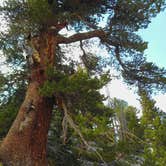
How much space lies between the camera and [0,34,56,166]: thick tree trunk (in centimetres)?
1055

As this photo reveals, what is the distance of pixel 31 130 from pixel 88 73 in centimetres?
298

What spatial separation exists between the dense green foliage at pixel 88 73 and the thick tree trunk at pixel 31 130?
54 centimetres

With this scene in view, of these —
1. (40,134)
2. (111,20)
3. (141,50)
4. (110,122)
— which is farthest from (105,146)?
(111,20)

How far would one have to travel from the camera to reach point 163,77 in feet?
48.4

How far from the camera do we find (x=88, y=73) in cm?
1291

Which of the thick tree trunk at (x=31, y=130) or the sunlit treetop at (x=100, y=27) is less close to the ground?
the sunlit treetop at (x=100, y=27)

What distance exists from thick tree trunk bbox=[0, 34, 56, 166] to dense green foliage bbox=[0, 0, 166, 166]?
1.78 feet

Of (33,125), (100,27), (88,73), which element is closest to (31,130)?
(33,125)

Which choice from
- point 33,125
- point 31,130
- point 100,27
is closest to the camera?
point 31,130

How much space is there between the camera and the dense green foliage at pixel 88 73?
37.8 feet

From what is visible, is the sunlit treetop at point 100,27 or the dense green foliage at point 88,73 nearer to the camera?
the dense green foliage at point 88,73

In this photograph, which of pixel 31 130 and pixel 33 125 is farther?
pixel 33 125

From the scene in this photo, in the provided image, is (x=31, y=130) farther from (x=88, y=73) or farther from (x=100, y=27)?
(x=100, y=27)

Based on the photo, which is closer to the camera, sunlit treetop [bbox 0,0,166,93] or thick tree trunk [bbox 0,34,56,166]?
thick tree trunk [bbox 0,34,56,166]
